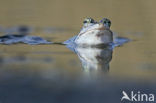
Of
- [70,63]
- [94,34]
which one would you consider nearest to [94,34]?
[94,34]

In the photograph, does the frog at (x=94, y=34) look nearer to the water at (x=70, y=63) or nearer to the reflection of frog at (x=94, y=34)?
the reflection of frog at (x=94, y=34)

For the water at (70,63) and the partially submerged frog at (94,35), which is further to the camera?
the partially submerged frog at (94,35)

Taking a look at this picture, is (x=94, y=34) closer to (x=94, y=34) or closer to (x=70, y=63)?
(x=94, y=34)

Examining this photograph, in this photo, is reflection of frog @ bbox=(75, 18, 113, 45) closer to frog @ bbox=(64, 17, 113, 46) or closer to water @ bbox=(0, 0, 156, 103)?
frog @ bbox=(64, 17, 113, 46)

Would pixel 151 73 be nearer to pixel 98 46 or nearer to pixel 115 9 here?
pixel 98 46

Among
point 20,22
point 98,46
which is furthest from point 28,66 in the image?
point 20,22

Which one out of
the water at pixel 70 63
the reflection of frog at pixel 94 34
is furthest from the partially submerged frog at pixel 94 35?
the water at pixel 70 63
